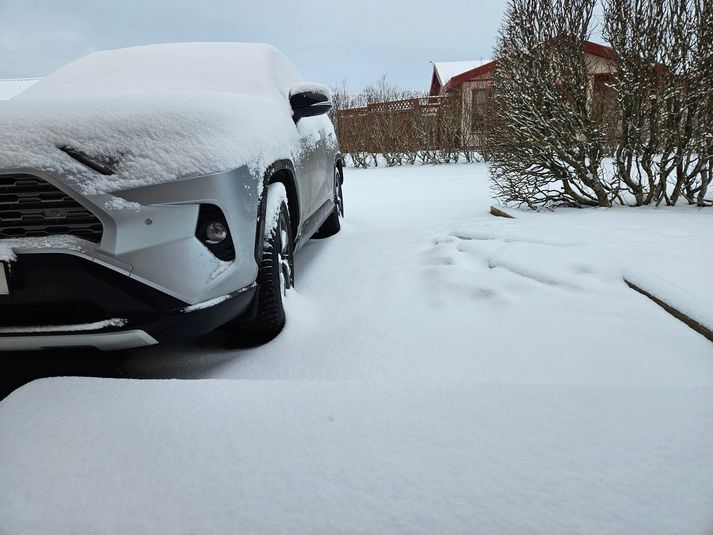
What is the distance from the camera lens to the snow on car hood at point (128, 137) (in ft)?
4.94

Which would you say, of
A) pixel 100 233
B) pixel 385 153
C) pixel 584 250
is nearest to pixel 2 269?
pixel 100 233

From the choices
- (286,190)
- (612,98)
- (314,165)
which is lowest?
(286,190)

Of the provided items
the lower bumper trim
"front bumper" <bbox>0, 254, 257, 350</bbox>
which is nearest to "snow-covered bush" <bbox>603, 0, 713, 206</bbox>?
"front bumper" <bbox>0, 254, 257, 350</bbox>

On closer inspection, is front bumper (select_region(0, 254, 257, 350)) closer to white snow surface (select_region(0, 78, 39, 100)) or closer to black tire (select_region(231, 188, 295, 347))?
black tire (select_region(231, 188, 295, 347))

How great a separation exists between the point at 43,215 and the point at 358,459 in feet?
4.00

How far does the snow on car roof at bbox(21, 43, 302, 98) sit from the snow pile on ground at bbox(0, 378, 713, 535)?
183 centimetres

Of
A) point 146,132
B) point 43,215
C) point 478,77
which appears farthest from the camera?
point 478,77

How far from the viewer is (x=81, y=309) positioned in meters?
1.58

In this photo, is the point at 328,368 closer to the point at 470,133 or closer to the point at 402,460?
the point at 402,460

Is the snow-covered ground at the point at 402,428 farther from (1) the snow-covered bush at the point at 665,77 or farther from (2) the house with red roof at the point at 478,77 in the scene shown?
(2) the house with red roof at the point at 478,77

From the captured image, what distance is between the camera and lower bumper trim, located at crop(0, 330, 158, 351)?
1587 millimetres

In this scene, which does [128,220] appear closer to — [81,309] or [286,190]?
[81,309]

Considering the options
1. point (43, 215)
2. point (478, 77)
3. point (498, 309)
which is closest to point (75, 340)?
point (43, 215)

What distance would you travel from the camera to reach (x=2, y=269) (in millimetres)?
1517
